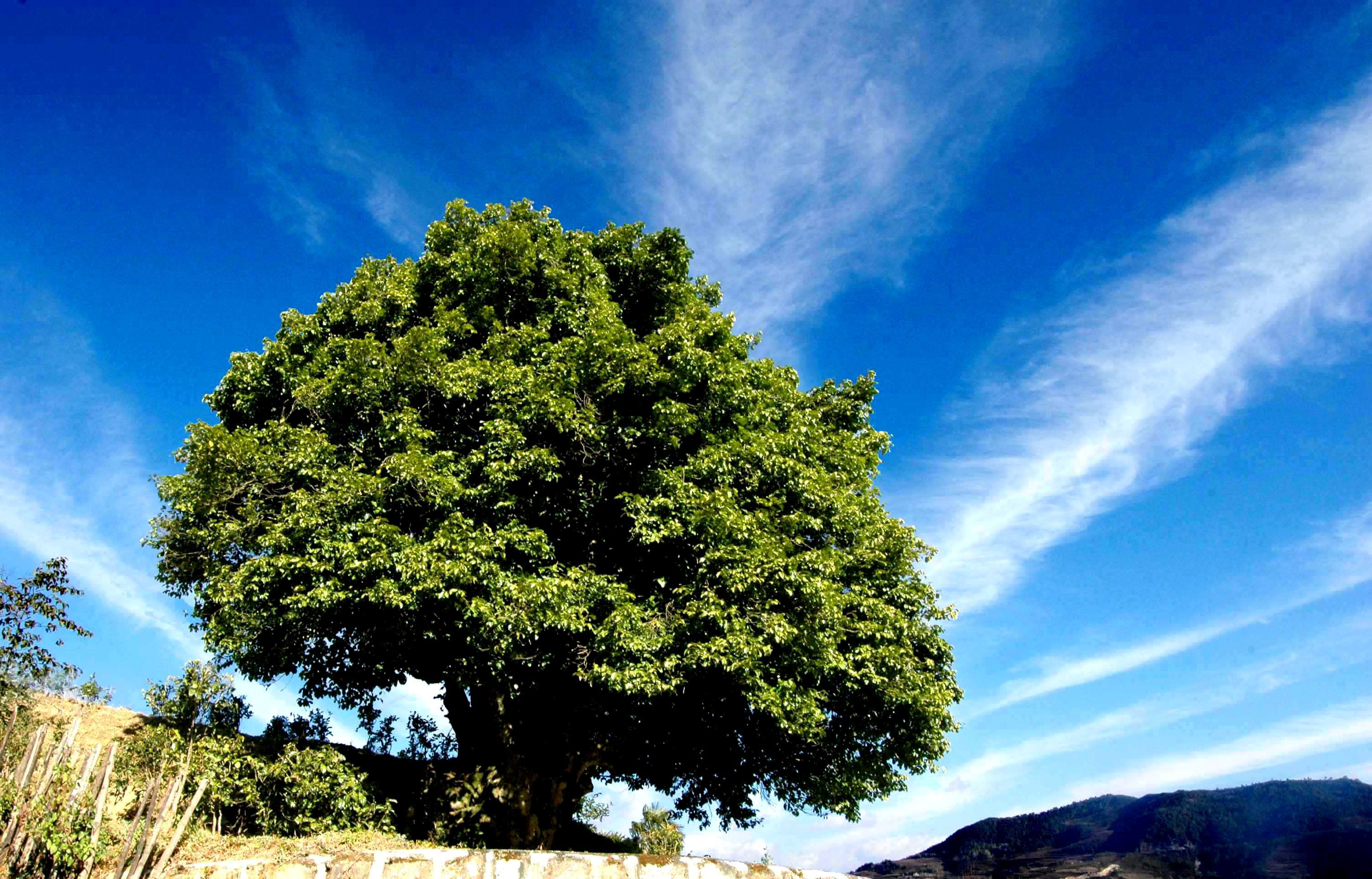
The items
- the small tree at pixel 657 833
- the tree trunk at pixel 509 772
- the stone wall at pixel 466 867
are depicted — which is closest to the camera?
the stone wall at pixel 466 867

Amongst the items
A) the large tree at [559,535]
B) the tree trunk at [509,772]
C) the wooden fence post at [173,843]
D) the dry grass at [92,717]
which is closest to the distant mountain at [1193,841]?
the large tree at [559,535]

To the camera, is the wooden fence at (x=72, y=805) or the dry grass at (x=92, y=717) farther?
the dry grass at (x=92, y=717)

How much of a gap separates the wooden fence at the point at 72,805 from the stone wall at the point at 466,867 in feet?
2.03

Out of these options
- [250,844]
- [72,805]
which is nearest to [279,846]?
[250,844]

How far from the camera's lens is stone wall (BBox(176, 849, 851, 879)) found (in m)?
10.3

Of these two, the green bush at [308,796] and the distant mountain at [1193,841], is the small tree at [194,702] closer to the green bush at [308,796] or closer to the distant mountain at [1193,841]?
the green bush at [308,796]

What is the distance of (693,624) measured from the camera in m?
13.8

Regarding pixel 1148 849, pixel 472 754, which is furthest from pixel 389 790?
pixel 1148 849

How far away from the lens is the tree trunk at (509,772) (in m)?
16.2

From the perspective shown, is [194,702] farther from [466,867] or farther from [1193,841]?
[1193,841]

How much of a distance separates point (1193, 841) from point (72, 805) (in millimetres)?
26822

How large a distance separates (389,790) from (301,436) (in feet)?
29.5

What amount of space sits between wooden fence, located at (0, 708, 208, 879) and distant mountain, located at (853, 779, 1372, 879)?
1519 cm

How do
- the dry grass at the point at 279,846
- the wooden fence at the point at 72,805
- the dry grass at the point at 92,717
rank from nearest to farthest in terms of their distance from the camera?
the wooden fence at the point at 72,805, the dry grass at the point at 279,846, the dry grass at the point at 92,717
